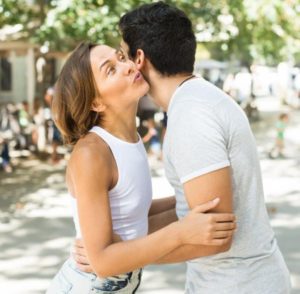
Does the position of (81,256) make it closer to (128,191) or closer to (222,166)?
(128,191)

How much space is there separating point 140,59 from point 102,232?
1.82 ft

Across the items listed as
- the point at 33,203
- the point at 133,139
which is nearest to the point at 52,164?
the point at 33,203

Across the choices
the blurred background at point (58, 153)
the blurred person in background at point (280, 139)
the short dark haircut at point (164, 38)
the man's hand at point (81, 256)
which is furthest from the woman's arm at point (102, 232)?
the blurred person in background at point (280, 139)

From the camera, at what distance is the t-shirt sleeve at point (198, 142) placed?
5.69ft

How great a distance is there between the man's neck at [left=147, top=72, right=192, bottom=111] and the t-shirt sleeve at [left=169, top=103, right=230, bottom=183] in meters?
0.21

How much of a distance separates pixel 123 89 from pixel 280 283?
0.77m

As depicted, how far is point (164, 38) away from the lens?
1979 millimetres

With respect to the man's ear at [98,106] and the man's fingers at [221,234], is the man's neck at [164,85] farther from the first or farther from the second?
the man's fingers at [221,234]

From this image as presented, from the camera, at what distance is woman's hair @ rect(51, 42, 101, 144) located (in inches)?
79.4

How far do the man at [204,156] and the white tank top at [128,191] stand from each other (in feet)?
0.53

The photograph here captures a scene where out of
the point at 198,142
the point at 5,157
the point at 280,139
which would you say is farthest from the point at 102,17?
the point at 198,142

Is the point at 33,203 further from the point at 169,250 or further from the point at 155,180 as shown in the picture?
the point at 169,250

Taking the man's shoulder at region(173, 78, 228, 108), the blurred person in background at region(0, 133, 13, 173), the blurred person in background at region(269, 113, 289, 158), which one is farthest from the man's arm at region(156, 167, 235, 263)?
the blurred person in background at region(269, 113, 289, 158)

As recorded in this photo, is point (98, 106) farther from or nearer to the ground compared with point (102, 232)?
farther from the ground
